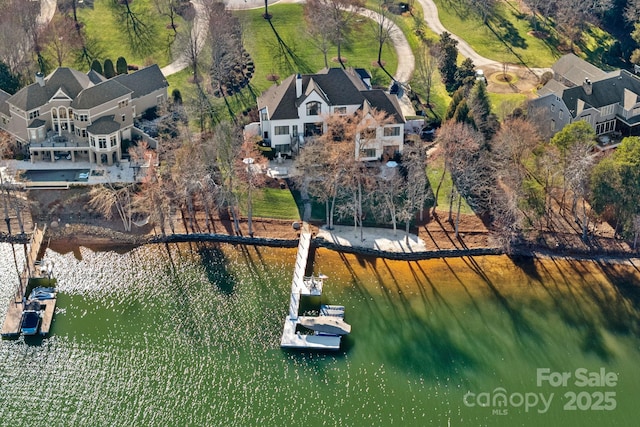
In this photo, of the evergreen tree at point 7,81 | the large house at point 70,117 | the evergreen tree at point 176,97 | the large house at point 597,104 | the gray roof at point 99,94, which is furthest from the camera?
the evergreen tree at point 176,97

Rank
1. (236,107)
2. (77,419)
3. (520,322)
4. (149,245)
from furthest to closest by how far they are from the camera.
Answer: (236,107) < (149,245) < (520,322) < (77,419)

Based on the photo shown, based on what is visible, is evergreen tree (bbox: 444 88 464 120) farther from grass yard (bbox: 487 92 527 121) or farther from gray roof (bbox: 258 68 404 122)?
grass yard (bbox: 487 92 527 121)

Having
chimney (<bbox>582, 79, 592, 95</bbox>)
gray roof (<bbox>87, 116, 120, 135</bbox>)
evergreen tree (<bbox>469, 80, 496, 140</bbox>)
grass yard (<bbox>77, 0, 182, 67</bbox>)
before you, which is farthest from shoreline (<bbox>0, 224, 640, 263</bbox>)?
grass yard (<bbox>77, 0, 182, 67</bbox>)

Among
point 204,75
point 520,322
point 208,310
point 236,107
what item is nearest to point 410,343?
point 520,322

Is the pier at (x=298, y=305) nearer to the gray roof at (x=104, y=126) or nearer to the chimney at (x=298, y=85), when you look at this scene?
the chimney at (x=298, y=85)

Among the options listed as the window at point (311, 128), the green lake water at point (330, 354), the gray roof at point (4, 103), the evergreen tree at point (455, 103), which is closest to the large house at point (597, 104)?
the evergreen tree at point (455, 103)

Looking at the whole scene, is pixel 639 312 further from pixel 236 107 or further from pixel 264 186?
pixel 236 107

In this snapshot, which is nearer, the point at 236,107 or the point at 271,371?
the point at 271,371
